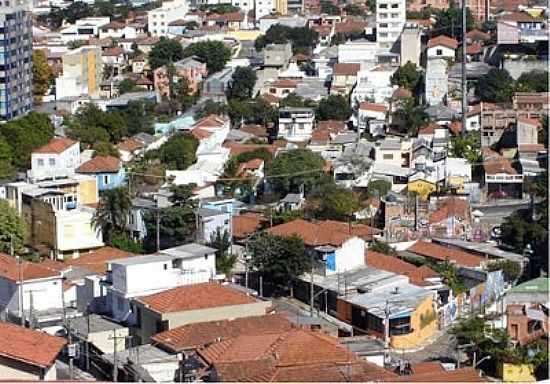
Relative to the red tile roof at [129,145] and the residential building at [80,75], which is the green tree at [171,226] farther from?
the residential building at [80,75]

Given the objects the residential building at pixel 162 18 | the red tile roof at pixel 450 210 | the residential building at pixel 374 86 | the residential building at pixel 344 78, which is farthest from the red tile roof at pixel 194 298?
the residential building at pixel 162 18

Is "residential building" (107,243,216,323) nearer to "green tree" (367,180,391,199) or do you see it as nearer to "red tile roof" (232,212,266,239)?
"red tile roof" (232,212,266,239)

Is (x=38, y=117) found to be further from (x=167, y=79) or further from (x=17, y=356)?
(x=17, y=356)

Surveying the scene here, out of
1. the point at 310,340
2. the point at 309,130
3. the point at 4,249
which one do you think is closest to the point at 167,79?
the point at 309,130

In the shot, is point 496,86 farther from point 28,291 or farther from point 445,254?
point 28,291

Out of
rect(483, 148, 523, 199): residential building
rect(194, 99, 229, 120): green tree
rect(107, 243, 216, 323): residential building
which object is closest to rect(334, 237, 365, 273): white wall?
rect(107, 243, 216, 323): residential building

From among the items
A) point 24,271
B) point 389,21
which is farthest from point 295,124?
point 24,271
